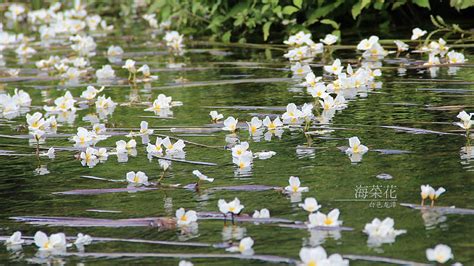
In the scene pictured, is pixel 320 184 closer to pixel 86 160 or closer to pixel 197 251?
Result: pixel 197 251

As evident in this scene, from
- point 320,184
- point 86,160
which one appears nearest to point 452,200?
point 320,184

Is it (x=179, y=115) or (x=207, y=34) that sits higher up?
(x=207, y=34)

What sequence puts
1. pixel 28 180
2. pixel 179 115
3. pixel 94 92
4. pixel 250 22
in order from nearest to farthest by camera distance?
1. pixel 28 180
2. pixel 179 115
3. pixel 94 92
4. pixel 250 22

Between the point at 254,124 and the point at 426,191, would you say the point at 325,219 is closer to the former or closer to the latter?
the point at 426,191

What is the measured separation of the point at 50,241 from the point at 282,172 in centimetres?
97

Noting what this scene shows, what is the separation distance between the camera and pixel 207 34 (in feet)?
25.4

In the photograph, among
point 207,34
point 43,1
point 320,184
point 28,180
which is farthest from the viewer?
point 43,1

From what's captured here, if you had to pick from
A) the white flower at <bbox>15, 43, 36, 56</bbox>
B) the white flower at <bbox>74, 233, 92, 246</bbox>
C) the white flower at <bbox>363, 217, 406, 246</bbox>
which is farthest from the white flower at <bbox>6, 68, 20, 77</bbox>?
the white flower at <bbox>363, 217, 406, 246</bbox>

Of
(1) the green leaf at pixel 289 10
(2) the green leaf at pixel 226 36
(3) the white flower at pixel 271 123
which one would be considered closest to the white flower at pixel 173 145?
(3) the white flower at pixel 271 123

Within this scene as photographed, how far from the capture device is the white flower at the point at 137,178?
3336mm

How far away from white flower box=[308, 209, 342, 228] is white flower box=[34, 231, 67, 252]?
26.9 inches

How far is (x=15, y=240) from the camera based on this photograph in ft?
9.12

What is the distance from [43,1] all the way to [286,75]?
6696 millimetres

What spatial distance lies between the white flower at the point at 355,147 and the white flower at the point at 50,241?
1.23 m
